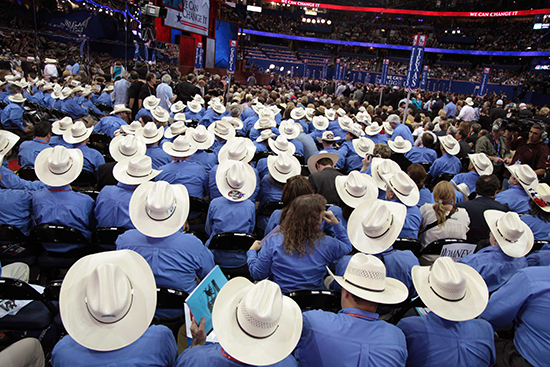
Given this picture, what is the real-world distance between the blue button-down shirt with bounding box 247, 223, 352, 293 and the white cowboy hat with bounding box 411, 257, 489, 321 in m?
0.67

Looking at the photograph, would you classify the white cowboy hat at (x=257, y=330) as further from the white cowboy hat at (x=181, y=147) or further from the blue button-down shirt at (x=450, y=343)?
the white cowboy hat at (x=181, y=147)

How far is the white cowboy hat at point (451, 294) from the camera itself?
176cm

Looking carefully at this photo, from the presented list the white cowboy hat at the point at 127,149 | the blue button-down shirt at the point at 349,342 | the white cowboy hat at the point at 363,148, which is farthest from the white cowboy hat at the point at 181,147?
the blue button-down shirt at the point at 349,342

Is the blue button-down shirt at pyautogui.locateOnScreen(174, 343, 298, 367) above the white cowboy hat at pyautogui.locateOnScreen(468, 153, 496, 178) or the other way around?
the other way around

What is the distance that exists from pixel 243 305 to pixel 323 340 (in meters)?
0.53

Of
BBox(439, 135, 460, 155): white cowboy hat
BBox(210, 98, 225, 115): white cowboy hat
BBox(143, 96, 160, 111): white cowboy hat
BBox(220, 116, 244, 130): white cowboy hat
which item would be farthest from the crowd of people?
BBox(143, 96, 160, 111): white cowboy hat

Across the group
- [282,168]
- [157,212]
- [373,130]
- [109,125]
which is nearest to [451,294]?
[157,212]

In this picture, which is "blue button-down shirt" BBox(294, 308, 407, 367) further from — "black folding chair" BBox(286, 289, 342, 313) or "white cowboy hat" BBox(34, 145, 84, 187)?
"white cowboy hat" BBox(34, 145, 84, 187)

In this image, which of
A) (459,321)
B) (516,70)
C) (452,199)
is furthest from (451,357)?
(516,70)

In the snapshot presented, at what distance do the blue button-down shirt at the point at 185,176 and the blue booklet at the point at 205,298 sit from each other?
210cm

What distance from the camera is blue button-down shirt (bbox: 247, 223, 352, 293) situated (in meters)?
2.36

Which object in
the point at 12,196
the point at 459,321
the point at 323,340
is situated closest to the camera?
the point at 323,340

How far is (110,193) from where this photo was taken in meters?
3.13

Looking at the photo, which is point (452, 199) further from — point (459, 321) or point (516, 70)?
point (516, 70)
